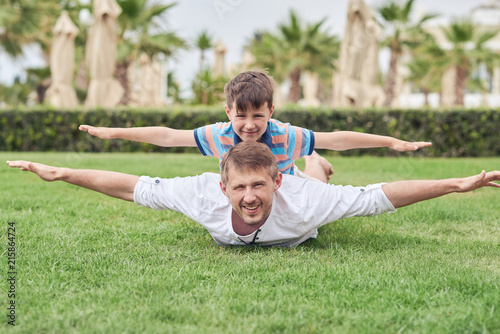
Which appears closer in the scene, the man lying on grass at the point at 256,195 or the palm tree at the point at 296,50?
→ the man lying on grass at the point at 256,195

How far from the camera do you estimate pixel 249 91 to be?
10.5 ft

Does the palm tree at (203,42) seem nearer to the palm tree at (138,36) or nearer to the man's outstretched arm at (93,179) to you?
the palm tree at (138,36)

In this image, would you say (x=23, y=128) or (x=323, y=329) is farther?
(x=23, y=128)

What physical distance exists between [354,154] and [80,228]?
8.16 m

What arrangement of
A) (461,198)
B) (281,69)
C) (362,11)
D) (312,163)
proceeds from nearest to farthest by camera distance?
1. (312,163)
2. (461,198)
3. (362,11)
4. (281,69)

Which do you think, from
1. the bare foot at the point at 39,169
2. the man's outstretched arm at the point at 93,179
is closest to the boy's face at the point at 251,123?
the man's outstretched arm at the point at 93,179

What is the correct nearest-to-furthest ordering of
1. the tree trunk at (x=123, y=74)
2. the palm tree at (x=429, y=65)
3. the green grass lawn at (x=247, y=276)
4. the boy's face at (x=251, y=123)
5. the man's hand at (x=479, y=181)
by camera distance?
the green grass lawn at (x=247, y=276)
the man's hand at (x=479, y=181)
the boy's face at (x=251, y=123)
the tree trunk at (x=123, y=74)
the palm tree at (x=429, y=65)

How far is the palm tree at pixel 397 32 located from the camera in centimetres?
1867

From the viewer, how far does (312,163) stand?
4039mm

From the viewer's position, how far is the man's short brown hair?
108 inches

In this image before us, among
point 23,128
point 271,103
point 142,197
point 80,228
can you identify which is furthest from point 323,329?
point 23,128

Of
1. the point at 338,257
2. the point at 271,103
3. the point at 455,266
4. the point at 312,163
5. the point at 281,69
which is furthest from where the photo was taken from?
the point at 281,69

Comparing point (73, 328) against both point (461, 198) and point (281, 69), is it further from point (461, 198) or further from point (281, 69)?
point (281, 69)

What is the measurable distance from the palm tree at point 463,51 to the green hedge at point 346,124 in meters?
12.0
